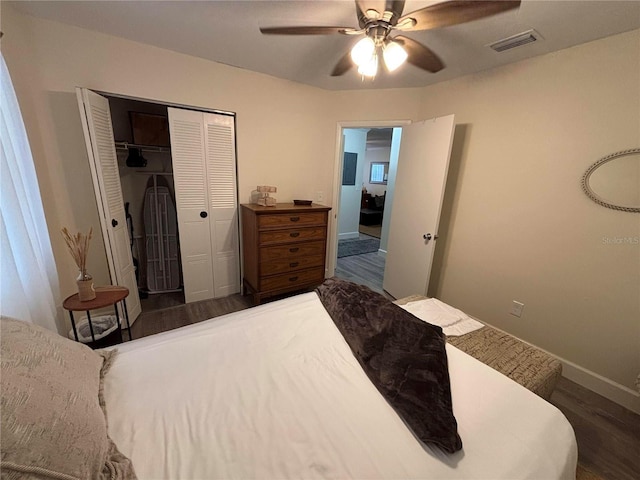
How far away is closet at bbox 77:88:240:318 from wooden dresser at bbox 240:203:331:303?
0.34 meters

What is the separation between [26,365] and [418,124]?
301 cm

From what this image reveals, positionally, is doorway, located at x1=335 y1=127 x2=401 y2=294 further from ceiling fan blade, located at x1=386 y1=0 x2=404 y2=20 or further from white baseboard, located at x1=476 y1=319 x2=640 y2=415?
ceiling fan blade, located at x1=386 y1=0 x2=404 y2=20

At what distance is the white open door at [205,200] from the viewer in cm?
239

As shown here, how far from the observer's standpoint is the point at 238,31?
1808 millimetres

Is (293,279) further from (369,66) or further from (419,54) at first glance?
(419,54)

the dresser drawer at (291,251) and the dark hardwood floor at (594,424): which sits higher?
the dresser drawer at (291,251)

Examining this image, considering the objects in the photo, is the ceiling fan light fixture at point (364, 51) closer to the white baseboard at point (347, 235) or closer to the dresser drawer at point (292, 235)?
the dresser drawer at point (292, 235)

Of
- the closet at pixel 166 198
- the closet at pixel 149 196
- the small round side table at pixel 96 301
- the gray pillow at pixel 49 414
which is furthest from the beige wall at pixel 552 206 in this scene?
the closet at pixel 149 196

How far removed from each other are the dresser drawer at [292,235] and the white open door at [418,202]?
0.89 metres

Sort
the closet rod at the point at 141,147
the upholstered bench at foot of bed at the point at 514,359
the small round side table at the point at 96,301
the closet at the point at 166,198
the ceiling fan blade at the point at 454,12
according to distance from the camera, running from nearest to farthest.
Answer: the ceiling fan blade at the point at 454,12 → the upholstered bench at foot of bed at the point at 514,359 → the small round side table at the point at 96,301 → the closet at the point at 166,198 → the closet rod at the point at 141,147

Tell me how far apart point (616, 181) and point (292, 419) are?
2374mm

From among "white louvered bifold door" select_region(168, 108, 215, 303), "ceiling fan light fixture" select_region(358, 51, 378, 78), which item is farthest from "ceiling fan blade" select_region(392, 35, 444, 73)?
"white louvered bifold door" select_region(168, 108, 215, 303)

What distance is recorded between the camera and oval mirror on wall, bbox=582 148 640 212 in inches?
62.1

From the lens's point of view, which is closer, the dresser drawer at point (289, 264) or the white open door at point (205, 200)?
the white open door at point (205, 200)
